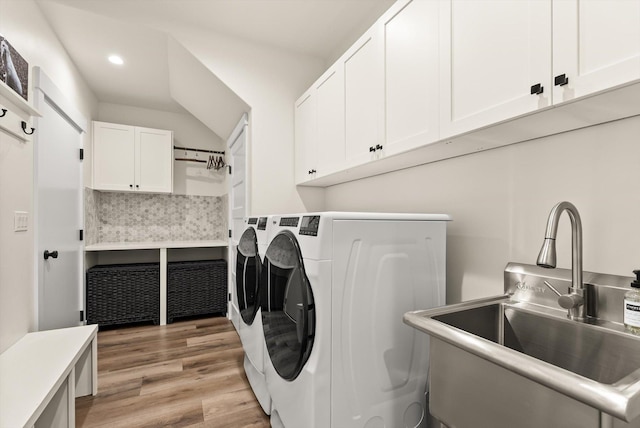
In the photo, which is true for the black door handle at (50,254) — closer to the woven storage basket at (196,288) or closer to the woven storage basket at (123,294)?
the woven storage basket at (123,294)

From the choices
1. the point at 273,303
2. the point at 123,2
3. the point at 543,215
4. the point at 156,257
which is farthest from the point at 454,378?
the point at 156,257

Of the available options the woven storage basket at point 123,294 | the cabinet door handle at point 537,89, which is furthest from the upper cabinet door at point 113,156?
the cabinet door handle at point 537,89

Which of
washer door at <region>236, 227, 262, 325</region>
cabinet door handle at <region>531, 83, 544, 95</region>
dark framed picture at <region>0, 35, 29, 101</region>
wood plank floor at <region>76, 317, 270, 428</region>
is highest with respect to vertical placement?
dark framed picture at <region>0, 35, 29, 101</region>

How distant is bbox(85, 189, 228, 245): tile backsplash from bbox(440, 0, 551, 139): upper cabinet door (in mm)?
3499

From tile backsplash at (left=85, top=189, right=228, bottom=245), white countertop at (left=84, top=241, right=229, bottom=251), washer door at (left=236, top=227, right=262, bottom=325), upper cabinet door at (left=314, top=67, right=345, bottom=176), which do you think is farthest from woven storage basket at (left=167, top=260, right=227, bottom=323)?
upper cabinet door at (left=314, top=67, right=345, bottom=176)

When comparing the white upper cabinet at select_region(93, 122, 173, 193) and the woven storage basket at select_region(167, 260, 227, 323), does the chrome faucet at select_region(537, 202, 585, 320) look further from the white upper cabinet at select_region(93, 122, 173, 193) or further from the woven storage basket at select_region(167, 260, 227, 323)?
the white upper cabinet at select_region(93, 122, 173, 193)

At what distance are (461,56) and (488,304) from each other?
0.98m

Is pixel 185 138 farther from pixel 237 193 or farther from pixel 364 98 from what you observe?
pixel 364 98

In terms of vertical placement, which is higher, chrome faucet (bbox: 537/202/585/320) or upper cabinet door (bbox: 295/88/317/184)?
upper cabinet door (bbox: 295/88/317/184)

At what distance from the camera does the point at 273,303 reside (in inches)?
59.2

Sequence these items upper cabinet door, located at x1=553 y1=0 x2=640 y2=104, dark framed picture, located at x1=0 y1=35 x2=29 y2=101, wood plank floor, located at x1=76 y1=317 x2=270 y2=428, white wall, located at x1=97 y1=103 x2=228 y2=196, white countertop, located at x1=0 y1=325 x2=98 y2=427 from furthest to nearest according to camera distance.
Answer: white wall, located at x1=97 y1=103 x2=228 y2=196 < wood plank floor, located at x1=76 y1=317 x2=270 y2=428 < dark framed picture, located at x1=0 y1=35 x2=29 y2=101 < white countertop, located at x1=0 y1=325 x2=98 y2=427 < upper cabinet door, located at x1=553 y1=0 x2=640 y2=104

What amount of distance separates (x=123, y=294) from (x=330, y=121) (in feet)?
9.77

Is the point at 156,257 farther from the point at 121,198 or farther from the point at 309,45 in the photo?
the point at 309,45

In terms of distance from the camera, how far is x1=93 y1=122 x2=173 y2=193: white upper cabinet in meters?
3.41
